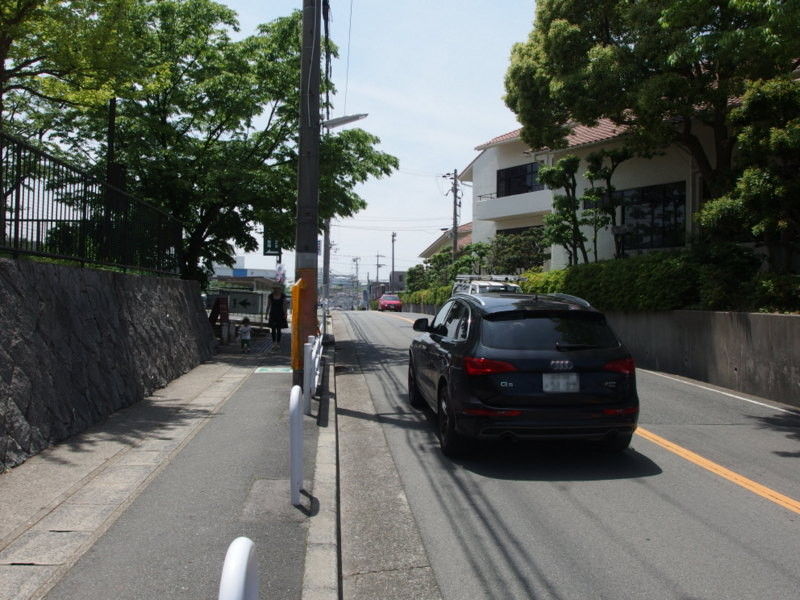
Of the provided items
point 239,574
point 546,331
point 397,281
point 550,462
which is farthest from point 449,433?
point 397,281

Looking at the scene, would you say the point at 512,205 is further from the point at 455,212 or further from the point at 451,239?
the point at 451,239

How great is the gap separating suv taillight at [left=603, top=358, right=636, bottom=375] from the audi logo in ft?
1.17

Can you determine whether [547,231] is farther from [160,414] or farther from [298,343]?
[160,414]

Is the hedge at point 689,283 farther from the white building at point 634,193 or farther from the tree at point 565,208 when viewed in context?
the tree at point 565,208

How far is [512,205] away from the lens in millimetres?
31656

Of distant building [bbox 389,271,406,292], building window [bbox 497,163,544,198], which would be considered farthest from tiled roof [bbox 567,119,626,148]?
distant building [bbox 389,271,406,292]

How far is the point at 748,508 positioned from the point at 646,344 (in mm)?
11398

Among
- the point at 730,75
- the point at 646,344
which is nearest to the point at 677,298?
the point at 646,344

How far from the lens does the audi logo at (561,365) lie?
626 centimetres

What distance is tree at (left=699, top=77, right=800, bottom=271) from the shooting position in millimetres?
11773

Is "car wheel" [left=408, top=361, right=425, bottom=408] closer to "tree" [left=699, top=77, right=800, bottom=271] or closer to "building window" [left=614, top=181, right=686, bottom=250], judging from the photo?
"tree" [left=699, top=77, right=800, bottom=271]

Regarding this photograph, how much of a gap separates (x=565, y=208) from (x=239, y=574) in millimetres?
21245

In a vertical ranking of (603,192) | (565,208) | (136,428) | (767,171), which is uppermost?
(603,192)

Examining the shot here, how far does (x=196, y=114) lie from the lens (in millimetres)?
18203
